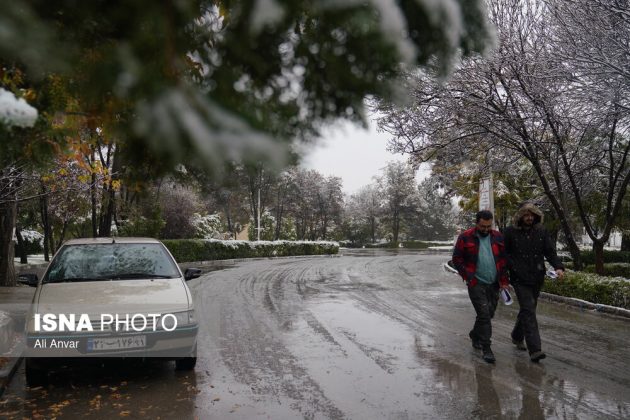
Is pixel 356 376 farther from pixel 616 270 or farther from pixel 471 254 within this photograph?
pixel 616 270

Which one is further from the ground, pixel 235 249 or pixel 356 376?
pixel 235 249

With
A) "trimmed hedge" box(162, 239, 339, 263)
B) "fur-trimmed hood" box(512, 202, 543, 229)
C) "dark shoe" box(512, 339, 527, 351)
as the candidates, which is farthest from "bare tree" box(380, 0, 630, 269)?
"trimmed hedge" box(162, 239, 339, 263)

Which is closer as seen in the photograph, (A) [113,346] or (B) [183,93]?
(B) [183,93]

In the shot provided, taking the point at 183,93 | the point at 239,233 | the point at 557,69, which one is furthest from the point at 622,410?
the point at 239,233

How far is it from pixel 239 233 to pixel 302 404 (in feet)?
206

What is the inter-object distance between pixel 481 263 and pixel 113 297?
4.21 meters

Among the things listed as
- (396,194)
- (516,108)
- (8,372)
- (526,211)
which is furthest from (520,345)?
(396,194)

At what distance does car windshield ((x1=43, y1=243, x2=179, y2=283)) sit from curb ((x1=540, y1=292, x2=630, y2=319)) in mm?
8249

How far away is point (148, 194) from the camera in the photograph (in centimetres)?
280

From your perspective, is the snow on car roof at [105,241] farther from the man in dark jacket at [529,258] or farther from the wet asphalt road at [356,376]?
the man in dark jacket at [529,258]

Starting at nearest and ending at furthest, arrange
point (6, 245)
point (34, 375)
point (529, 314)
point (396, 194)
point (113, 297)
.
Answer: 1. point (34, 375)
2. point (113, 297)
3. point (529, 314)
4. point (6, 245)
5. point (396, 194)

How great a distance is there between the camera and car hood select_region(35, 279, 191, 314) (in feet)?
16.5

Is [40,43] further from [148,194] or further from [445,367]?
[445,367]

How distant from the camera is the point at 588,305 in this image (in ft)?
35.1
